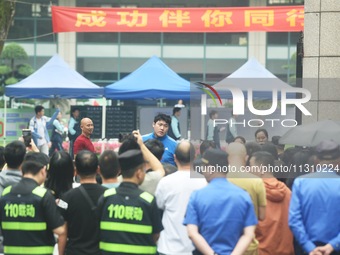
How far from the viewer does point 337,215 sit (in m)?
7.26

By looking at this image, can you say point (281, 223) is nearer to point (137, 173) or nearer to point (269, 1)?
point (137, 173)

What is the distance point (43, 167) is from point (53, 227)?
0.60 meters

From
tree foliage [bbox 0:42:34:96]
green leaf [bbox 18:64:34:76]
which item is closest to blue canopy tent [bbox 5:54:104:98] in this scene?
tree foliage [bbox 0:42:34:96]

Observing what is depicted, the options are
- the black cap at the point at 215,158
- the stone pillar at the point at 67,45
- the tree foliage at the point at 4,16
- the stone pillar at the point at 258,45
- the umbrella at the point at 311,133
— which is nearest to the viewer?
the black cap at the point at 215,158

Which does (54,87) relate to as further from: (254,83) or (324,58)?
(324,58)

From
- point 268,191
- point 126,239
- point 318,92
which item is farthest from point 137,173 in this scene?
point 318,92

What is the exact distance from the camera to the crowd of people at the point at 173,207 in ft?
22.2

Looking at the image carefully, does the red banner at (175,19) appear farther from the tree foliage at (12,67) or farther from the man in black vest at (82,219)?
the man in black vest at (82,219)

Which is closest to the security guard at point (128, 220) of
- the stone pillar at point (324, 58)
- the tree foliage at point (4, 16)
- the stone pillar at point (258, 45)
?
the stone pillar at point (324, 58)

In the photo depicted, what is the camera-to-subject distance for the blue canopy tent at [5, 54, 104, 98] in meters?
21.6

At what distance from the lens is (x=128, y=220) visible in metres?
6.78

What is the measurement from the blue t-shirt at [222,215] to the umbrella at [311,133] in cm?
393

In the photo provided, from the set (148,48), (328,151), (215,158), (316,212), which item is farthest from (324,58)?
(148,48)

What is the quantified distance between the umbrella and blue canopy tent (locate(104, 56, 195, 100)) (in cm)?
901
